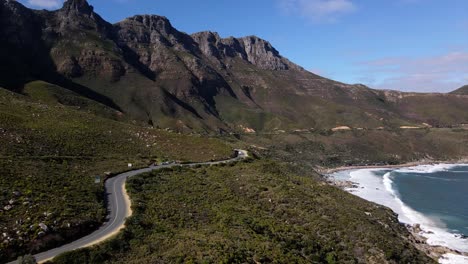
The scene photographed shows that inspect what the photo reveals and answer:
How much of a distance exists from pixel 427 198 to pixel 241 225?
8476 centimetres

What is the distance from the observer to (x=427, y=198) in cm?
10362

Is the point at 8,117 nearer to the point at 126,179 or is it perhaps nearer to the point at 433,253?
the point at 126,179

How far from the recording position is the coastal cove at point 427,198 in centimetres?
6206

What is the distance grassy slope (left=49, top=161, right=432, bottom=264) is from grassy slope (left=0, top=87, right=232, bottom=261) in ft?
13.9

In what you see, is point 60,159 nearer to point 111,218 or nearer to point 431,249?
point 111,218

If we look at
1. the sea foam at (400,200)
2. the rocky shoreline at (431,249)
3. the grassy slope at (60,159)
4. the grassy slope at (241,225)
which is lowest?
the sea foam at (400,200)

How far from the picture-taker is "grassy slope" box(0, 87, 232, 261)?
29.6m

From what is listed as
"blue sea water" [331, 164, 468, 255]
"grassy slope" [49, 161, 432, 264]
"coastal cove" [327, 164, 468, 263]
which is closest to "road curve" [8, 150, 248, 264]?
"grassy slope" [49, 161, 432, 264]

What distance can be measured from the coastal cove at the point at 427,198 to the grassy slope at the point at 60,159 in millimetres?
41044

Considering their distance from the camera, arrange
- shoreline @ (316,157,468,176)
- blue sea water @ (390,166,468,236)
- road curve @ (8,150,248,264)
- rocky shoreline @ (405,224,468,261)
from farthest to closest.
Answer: shoreline @ (316,157,468,176), blue sea water @ (390,166,468,236), rocky shoreline @ (405,224,468,261), road curve @ (8,150,248,264)

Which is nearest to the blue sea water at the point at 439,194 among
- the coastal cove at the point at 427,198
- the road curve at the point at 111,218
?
the coastal cove at the point at 427,198

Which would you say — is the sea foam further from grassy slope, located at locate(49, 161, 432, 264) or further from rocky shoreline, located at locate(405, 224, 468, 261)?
grassy slope, located at locate(49, 161, 432, 264)

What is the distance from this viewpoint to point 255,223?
3959cm

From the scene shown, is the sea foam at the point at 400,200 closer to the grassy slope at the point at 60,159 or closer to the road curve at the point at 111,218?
the grassy slope at the point at 60,159
